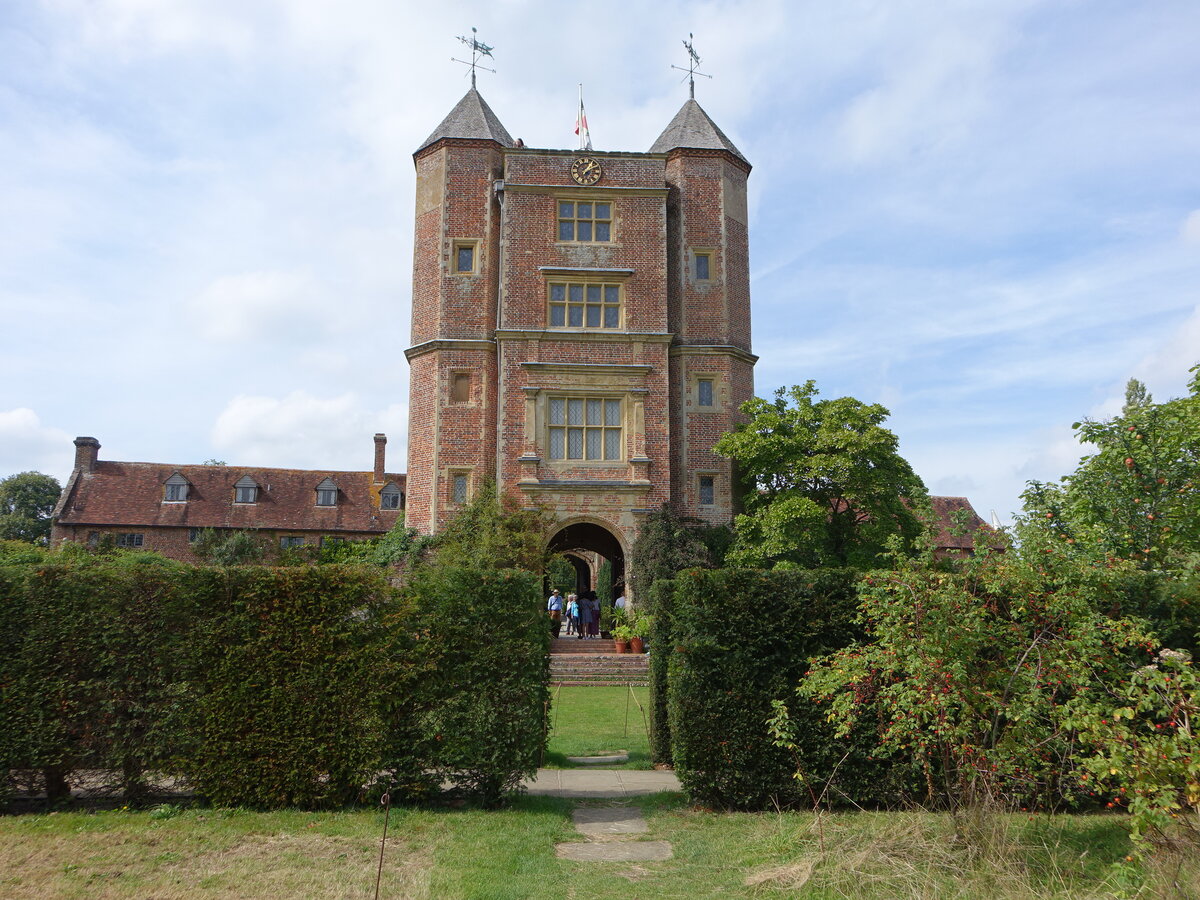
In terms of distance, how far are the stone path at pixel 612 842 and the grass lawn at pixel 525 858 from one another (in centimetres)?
15

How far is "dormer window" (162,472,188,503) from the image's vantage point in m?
44.8

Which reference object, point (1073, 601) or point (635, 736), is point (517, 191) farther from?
point (1073, 601)

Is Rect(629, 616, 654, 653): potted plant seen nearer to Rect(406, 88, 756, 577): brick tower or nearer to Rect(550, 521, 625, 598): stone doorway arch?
Rect(406, 88, 756, 577): brick tower

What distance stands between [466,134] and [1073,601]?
24.7 meters

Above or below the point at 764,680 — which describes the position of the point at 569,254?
above

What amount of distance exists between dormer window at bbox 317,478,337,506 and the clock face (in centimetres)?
2592

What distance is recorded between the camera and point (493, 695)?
902cm

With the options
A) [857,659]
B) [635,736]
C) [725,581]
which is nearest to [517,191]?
[635,736]

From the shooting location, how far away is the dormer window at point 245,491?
45469mm

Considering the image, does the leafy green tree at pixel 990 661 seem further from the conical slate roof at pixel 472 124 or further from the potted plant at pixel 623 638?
the conical slate roof at pixel 472 124

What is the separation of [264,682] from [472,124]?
23.0 m

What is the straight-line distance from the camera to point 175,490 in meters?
45.1

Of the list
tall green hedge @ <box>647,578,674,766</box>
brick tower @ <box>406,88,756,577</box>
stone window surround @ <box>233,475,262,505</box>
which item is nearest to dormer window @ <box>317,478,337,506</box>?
stone window surround @ <box>233,475,262,505</box>

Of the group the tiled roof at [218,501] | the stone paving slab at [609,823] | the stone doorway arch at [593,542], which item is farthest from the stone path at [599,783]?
the tiled roof at [218,501]
